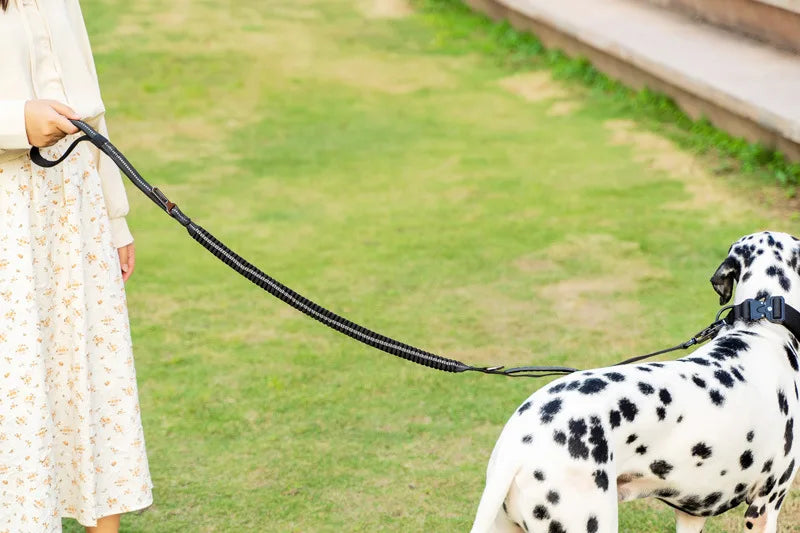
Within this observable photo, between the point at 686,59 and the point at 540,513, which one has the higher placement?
the point at 540,513

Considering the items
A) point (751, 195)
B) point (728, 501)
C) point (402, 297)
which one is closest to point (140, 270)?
point (402, 297)

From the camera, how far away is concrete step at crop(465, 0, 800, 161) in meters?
6.92

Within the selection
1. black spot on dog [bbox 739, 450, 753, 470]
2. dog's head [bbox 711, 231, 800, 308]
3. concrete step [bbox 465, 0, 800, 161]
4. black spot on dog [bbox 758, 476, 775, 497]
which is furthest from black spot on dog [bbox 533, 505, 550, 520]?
concrete step [bbox 465, 0, 800, 161]

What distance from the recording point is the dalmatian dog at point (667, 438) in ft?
8.39

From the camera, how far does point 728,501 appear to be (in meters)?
2.91

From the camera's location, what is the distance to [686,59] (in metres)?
7.98

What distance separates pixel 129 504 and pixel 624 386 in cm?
144

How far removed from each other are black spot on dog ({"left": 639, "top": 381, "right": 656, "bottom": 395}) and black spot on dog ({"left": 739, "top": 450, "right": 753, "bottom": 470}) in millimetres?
346

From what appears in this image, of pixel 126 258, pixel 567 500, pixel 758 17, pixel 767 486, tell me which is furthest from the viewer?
pixel 758 17

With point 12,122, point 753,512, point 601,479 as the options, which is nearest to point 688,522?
point 753,512

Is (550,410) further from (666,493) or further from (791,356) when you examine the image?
(791,356)

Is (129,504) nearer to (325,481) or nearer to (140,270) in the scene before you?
(325,481)

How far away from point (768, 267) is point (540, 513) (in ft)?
3.65

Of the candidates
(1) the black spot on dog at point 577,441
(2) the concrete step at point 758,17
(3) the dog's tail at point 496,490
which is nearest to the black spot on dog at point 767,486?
(1) the black spot on dog at point 577,441
